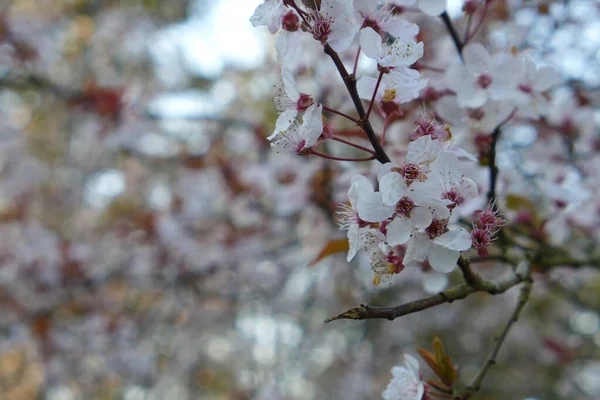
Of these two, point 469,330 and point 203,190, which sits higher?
point 203,190

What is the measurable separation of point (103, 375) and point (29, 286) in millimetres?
747

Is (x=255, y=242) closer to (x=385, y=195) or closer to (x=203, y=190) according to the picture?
(x=203, y=190)

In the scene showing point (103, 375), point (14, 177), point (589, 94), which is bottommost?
point (103, 375)

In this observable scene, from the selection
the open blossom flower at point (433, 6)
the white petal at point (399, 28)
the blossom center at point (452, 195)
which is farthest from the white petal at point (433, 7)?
the blossom center at point (452, 195)

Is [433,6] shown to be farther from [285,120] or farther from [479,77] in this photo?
[285,120]

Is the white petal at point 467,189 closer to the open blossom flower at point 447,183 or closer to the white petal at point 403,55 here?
the open blossom flower at point 447,183

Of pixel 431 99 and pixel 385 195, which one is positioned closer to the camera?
pixel 385 195

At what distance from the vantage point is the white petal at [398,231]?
2.34ft

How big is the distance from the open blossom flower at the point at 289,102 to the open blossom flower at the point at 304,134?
0.02 meters

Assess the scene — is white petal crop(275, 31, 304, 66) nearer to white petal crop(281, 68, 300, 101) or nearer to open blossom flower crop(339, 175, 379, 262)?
white petal crop(281, 68, 300, 101)

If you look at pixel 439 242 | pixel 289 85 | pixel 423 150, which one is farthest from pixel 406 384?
pixel 289 85

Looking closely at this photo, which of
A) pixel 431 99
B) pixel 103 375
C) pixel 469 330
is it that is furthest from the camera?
pixel 469 330

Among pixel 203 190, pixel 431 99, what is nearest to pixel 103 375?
pixel 203 190

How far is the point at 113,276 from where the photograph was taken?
3062mm
